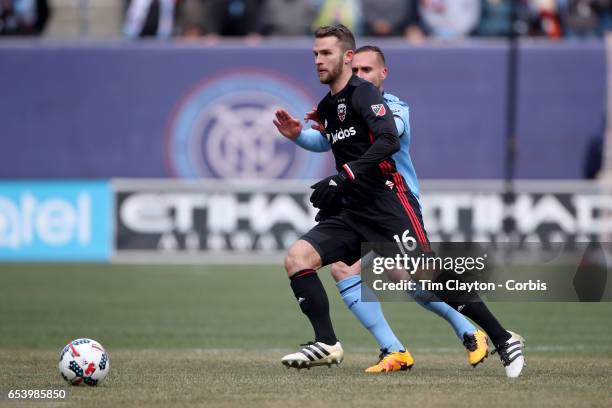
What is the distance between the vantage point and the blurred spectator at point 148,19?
65.4ft

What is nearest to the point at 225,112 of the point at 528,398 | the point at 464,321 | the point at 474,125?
the point at 474,125

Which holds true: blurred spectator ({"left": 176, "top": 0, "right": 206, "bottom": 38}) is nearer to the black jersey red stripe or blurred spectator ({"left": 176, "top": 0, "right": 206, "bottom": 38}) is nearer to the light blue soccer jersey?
the light blue soccer jersey

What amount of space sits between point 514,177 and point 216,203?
A: 4.76 m

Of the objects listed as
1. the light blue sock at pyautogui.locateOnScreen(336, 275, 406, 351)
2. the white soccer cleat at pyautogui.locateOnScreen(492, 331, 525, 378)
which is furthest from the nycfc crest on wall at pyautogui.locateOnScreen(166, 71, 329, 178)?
the white soccer cleat at pyautogui.locateOnScreen(492, 331, 525, 378)

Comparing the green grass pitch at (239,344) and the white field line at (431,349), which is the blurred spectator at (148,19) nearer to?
the green grass pitch at (239,344)

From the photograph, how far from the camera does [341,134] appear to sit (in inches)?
331

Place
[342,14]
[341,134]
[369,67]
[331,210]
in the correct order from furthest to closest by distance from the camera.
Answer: [342,14], [369,67], [331,210], [341,134]

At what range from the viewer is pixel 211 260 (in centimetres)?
1844

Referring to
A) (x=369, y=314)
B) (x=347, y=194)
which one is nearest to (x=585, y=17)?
(x=369, y=314)

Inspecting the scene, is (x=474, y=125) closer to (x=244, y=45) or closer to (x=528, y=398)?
(x=244, y=45)

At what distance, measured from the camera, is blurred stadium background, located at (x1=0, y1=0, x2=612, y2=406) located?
1834 cm

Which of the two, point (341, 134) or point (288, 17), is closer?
point (341, 134)

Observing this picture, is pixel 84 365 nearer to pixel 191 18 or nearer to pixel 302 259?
pixel 302 259

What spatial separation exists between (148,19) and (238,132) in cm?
233
